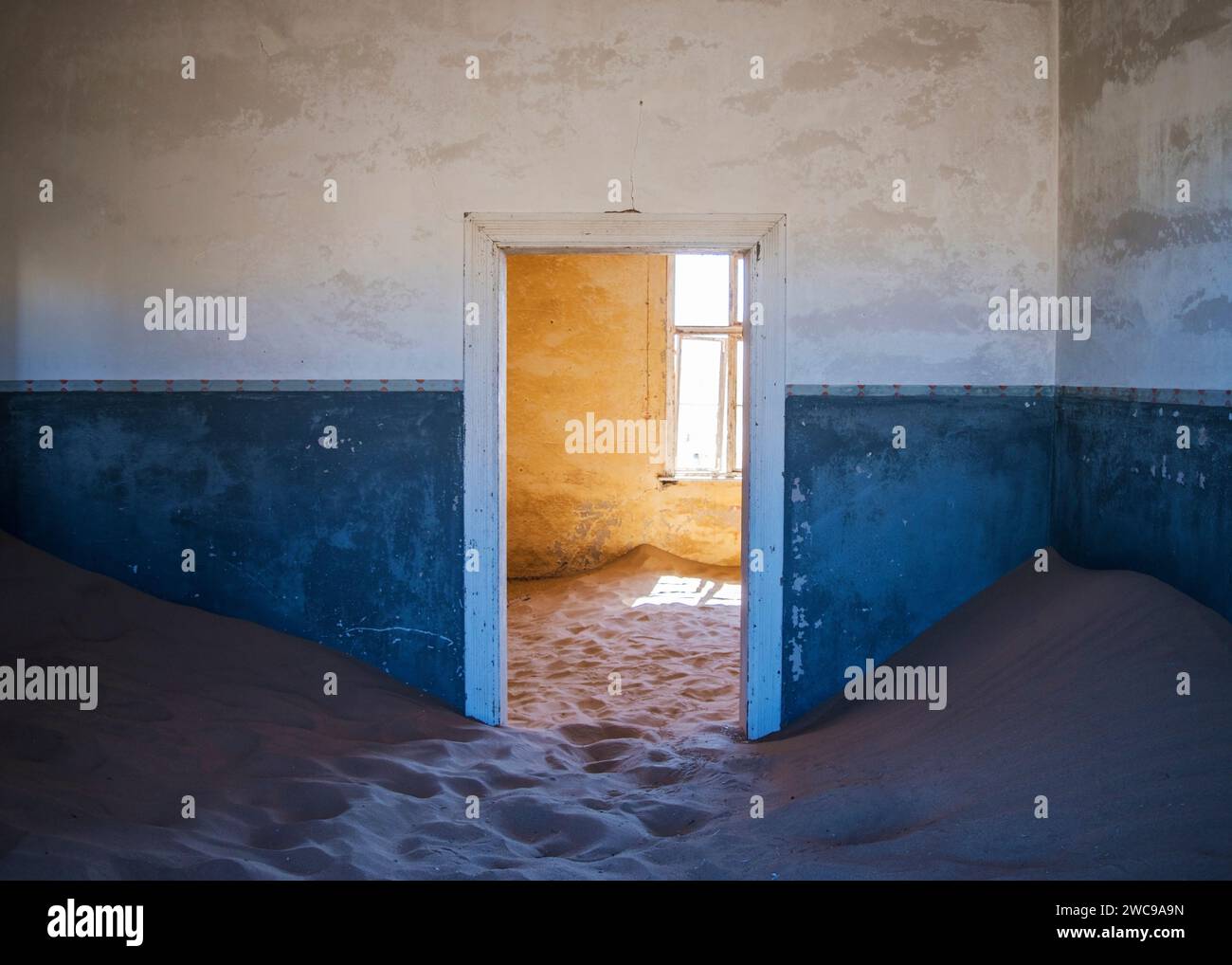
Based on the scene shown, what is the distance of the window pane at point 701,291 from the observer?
9031 mm

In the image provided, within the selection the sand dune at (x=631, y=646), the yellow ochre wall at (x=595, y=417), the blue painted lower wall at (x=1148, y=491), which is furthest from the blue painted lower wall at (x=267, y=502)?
the yellow ochre wall at (x=595, y=417)

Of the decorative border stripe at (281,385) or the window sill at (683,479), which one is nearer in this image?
the decorative border stripe at (281,385)

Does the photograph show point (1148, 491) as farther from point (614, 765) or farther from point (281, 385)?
point (281, 385)

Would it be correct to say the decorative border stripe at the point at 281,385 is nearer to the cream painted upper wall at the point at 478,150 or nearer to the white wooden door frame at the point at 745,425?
the cream painted upper wall at the point at 478,150

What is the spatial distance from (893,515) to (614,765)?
5.51 ft

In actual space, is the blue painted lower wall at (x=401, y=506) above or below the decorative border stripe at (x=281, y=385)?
below

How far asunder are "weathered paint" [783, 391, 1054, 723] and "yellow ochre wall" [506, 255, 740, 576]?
4104 millimetres

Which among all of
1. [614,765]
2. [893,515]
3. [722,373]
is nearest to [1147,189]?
[893,515]

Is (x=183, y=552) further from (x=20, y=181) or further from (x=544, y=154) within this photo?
(x=544, y=154)

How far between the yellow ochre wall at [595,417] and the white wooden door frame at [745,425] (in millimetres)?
4091

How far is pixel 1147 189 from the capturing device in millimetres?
4023
